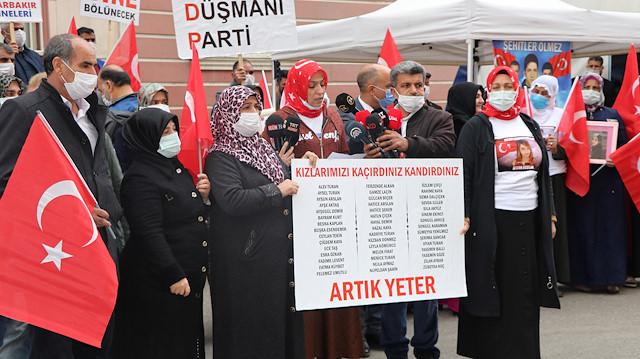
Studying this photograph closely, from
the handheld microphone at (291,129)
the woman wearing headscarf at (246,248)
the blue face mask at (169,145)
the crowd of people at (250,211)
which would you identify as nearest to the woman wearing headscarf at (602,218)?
the crowd of people at (250,211)

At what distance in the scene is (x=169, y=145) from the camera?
175 inches

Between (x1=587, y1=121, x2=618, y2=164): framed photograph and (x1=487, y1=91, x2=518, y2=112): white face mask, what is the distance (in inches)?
117

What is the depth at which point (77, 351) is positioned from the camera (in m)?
4.57

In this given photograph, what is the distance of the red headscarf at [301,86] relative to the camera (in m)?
→ 5.21

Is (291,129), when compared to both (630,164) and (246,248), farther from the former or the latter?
(630,164)

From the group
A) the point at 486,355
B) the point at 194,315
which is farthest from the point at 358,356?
the point at 194,315

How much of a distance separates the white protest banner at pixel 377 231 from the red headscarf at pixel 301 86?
0.83m

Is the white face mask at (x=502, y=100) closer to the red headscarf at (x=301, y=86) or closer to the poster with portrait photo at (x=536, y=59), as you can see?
the red headscarf at (x=301, y=86)

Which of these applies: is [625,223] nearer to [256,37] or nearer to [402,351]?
[402,351]

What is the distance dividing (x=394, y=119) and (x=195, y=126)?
129 cm

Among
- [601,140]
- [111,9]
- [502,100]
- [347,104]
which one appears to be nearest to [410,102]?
[502,100]

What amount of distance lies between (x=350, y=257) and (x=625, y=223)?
16.2ft

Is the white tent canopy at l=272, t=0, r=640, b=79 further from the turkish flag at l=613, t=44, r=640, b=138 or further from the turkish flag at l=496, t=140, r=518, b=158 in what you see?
the turkish flag at l=496, t=140, r=518, b=158

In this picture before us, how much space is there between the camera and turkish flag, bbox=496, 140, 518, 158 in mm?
5219
